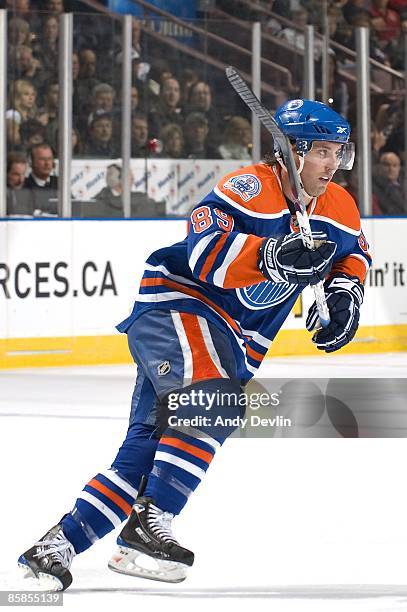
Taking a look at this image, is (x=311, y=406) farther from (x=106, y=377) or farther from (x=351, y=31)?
(x=351, y=31)

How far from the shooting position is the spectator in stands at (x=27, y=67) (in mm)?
8492

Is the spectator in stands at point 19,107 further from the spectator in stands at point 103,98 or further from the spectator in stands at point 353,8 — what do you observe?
the spectator in stands at point 353,8

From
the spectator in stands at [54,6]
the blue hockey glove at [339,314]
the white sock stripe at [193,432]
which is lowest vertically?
the white sock stripe at [193,432]

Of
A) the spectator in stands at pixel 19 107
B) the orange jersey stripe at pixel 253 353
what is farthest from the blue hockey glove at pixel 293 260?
the spectator in stands at pixel 19 107

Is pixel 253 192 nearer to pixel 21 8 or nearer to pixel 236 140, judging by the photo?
pixel 21 8

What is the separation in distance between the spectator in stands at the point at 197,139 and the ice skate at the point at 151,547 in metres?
6.21

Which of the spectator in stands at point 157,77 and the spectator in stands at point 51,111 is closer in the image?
the spectator in stands at point 51,111

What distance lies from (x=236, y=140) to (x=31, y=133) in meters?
1.39

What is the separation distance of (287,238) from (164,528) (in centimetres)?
62

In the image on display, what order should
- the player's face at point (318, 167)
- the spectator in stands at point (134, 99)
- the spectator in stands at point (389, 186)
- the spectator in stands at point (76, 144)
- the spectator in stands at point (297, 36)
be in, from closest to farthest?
the player's face at point (318, 167) → the spectator in stands at point (76, 144) → the spectator in stands at point (134, 99) → the spectator in stands at point (297, 36) → the spectator in stands at point (389, 186)

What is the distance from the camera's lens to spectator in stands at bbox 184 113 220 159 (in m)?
9.26

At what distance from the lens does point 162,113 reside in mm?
9188

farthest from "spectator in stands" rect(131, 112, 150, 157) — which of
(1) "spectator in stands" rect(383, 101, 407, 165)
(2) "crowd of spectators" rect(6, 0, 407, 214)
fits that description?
(1) "spectator in stands" rect(383, 101, 407, 165)

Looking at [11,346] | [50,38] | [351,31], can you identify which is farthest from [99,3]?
[11,346]
